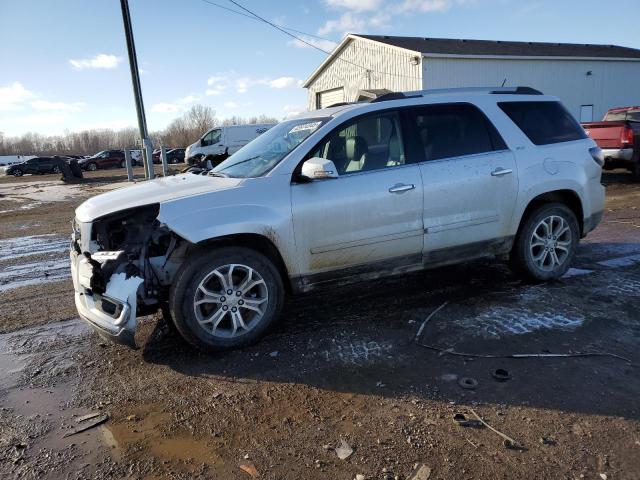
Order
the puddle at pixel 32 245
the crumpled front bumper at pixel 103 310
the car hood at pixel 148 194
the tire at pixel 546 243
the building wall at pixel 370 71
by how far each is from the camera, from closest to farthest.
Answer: the crumpled front bumper at pixel 103 310 → the car hood at pixel 148 194 → the tire at pixel 546 243 → the puddle at pixel 32 245 → the building wall at pixel 370 71

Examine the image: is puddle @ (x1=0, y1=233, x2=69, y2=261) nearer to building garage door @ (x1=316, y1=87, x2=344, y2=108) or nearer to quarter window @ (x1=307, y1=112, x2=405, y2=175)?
quarter window @ (x1=307, y1=112, x2=405, y2=175)

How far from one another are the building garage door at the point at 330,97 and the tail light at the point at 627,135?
723 inches

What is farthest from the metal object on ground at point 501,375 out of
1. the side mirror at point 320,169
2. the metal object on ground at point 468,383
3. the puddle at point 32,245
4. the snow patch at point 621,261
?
the puddle at point 32,245

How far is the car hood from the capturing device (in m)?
3.79

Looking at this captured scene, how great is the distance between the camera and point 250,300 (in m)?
3.88

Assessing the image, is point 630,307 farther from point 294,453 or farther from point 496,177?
point 294,453

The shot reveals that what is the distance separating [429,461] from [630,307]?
296 centimetres

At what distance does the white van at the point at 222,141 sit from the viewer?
25812 millimetres

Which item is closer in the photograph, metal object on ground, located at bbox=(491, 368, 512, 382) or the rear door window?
metal object on ground, located at bbox=(491, 368, 512, 382)

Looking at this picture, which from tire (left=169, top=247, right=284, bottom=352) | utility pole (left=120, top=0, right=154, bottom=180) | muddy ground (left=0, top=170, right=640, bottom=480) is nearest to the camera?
muddy ground (left=0, top=170, right=640, bottom=480)

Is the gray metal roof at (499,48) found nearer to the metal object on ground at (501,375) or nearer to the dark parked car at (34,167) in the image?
the metal object on ground at (501,375)

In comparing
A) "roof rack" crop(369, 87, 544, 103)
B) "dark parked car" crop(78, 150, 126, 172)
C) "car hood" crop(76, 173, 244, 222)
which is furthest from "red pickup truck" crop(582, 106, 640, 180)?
"dark parked car" crop(78, 150, 126, 172)

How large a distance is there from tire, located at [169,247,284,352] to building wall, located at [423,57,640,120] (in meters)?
21.1

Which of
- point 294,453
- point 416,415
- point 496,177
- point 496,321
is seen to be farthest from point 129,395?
point 496,177
